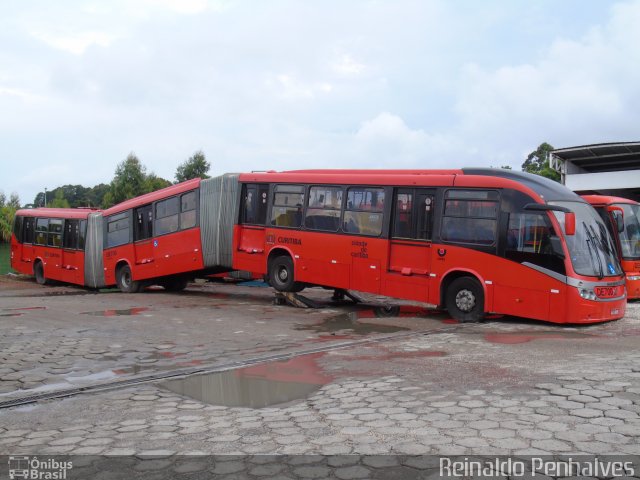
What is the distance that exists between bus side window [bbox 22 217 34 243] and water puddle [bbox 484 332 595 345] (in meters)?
21.1

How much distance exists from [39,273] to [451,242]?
19.2 m

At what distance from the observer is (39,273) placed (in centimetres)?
2527

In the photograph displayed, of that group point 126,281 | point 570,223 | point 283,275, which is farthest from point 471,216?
point 126,281

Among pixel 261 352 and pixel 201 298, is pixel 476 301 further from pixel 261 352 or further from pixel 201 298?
pixel 201 298

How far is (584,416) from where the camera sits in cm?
495

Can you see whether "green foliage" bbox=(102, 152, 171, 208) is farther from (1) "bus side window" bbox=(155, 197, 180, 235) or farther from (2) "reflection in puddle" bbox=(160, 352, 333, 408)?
(2) "reflection in puddle" bbox=(160, 352, 333, 408)

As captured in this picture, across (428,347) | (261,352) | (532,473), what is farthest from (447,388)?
(261,352)

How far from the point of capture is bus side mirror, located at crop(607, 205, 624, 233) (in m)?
15.0

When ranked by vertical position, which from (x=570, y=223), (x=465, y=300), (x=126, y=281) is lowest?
(x=126, y=281)

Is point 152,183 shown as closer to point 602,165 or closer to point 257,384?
point 602,165


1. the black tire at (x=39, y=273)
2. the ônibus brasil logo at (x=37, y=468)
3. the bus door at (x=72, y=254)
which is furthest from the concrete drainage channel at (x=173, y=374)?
the black tire at (x=39, y=273)

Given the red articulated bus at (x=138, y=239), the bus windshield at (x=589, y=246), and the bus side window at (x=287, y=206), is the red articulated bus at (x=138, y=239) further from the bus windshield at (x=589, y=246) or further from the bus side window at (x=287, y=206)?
the bus windshield at (x=589, y=246)

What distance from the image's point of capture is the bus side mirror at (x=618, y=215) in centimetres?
1499

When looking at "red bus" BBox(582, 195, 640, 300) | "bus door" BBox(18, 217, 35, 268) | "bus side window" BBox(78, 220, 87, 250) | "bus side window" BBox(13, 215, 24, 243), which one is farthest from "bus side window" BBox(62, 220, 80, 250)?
"red bus" BBox(582, 195, 640, 300)
